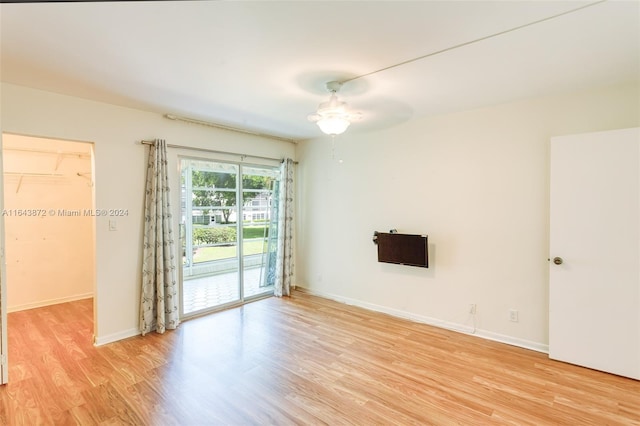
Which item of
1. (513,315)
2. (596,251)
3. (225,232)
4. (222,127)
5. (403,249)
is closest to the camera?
(596,251)

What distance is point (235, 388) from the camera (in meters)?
2.48

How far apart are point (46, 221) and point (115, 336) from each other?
248 centimetres

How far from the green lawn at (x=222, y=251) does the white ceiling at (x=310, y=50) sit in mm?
2014

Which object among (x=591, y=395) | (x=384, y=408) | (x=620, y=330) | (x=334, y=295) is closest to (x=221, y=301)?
(x=334, y=295)

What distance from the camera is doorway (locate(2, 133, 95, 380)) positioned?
427cm

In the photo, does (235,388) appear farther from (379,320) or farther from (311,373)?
(379,320)

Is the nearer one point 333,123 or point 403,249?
point 333,123

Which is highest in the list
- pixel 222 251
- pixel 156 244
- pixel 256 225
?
pixel 256 225

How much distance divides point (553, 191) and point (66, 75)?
4.43 meters

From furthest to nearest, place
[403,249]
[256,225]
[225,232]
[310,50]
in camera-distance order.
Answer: [256,225]
[225,232]
[403,249]
[310,50]

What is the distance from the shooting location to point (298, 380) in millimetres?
2592

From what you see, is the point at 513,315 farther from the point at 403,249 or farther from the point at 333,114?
the point at 333,114

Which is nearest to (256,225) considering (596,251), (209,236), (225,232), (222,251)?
(225,232)

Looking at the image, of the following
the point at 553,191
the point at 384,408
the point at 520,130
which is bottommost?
the point at 384,408
